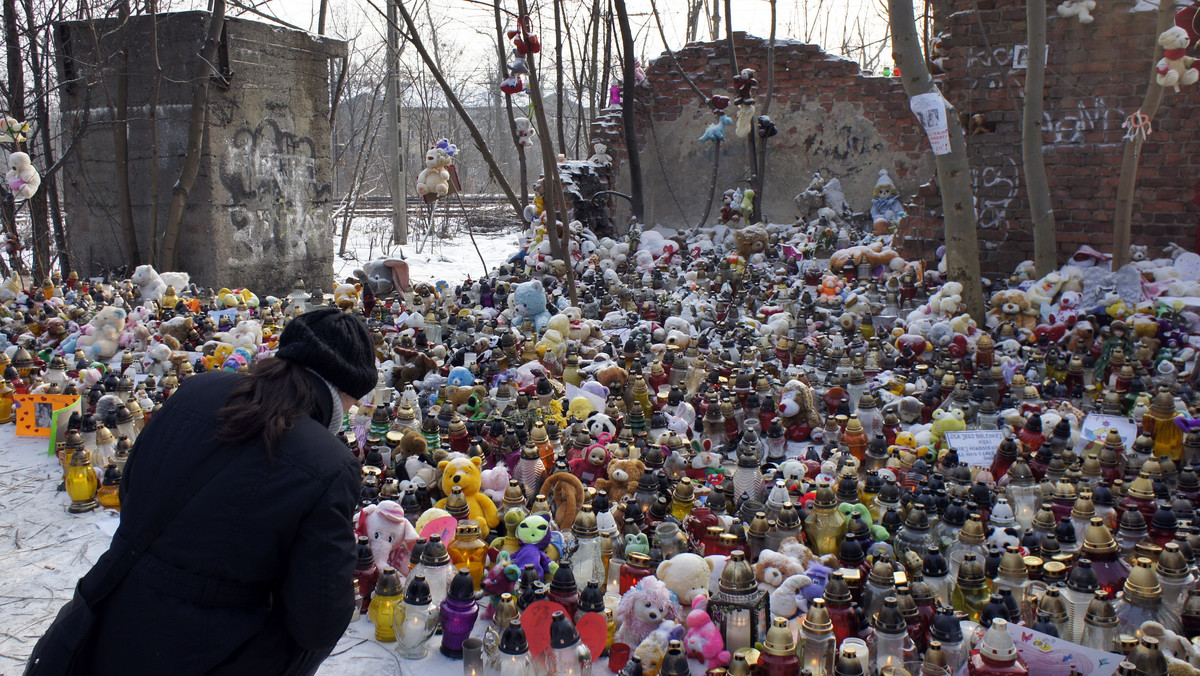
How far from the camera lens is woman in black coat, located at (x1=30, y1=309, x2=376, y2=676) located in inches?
68.7

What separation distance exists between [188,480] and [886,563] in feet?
6.30

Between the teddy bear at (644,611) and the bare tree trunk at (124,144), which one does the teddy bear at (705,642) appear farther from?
the bare tree trunk at (124,144)

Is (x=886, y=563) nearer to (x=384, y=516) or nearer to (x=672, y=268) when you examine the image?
(x=384, y=516)

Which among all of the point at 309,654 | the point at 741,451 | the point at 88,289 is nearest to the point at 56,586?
the point at 309,654

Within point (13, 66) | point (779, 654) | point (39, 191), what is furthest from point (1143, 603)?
point (13, 66)

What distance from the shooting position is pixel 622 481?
3.56 meters

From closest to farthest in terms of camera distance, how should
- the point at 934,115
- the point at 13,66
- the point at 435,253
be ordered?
the point at 934,115 < the point at 13,66 < the point at 435,253

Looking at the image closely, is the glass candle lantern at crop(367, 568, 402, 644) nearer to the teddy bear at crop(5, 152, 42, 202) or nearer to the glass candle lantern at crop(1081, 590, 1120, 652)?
the glass candle lantern at crop(1081, 590, 1120, 652)

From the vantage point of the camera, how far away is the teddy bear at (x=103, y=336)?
5.82m

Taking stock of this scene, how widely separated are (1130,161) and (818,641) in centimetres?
539

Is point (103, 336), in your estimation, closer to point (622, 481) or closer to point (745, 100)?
point (622, 481)

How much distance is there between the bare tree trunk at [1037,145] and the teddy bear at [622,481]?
4585 millimetres

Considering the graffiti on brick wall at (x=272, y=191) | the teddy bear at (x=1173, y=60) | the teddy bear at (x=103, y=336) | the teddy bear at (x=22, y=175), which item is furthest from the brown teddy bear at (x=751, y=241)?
the teddy bear at (x=22, y=175)

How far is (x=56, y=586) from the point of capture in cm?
332
